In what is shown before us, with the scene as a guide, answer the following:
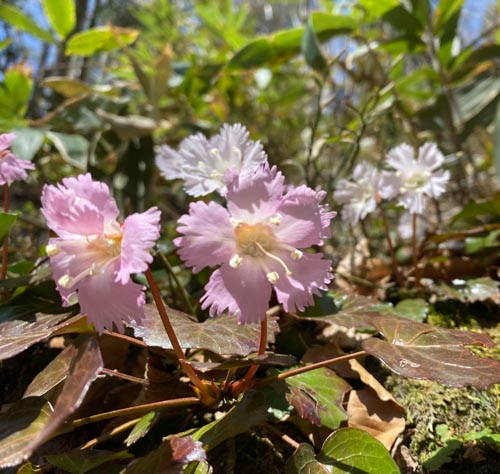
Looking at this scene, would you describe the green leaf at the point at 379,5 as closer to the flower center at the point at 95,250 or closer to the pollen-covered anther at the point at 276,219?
the pollen-covered anther at the point at 276,219

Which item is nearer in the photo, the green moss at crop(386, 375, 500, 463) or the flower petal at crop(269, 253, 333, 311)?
the flower petal at crop(269, 253, 333, 311)

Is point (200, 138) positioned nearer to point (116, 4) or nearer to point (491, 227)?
point (491, 227)

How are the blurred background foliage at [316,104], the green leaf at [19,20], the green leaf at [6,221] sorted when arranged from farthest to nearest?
the green leaf at [19,20] < the blurred background foliage at [316,104] < the green leaf at [6,221]

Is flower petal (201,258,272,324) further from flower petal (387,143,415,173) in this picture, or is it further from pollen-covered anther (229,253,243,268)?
flower petal (387,143,415,173)

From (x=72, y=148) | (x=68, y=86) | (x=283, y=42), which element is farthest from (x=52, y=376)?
(x=283, y=42)

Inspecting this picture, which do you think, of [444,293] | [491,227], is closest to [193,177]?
[444,293]

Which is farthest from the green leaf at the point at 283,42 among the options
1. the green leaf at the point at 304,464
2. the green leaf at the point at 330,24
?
the green leaf at the point at 304,464

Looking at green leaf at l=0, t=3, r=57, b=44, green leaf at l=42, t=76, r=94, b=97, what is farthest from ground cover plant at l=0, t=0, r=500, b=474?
green leaf at l=0, t=3, r=57, b=44
